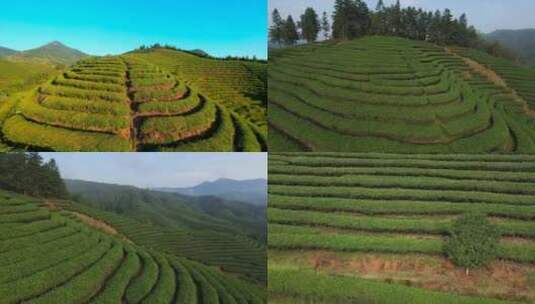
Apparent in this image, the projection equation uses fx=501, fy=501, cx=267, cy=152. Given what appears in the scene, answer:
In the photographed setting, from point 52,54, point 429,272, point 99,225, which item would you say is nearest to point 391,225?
point 429,272

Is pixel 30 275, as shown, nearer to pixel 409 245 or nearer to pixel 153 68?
pixel 153 68

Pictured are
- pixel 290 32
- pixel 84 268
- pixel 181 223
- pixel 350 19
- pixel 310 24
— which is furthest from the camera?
pixel 181 223

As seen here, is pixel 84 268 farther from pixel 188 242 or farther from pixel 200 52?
pixel 200 52

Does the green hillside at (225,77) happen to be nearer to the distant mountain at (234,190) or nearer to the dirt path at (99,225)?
the distant mountain at (234,190)

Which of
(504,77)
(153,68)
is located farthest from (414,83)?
(153,68)

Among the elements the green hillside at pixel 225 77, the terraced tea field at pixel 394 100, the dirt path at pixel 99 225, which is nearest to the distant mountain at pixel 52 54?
the green hillside at pixel 225 77
